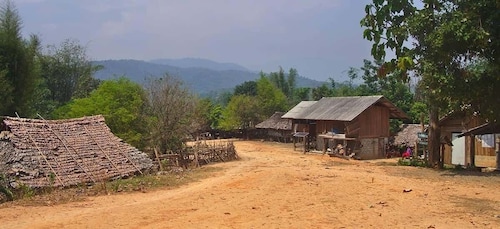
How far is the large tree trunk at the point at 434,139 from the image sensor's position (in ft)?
78.2

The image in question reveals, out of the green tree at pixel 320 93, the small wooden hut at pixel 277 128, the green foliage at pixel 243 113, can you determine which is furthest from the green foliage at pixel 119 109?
the green tree at pixel 320 93

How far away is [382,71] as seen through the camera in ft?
27.7

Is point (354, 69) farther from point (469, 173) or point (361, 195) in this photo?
point (361, 195)

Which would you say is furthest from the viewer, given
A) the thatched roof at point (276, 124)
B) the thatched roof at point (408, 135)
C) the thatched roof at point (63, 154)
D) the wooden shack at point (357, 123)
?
the thatched roof at point (276, 124)

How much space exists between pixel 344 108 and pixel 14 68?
21847mm

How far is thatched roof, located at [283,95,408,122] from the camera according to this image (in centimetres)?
3249

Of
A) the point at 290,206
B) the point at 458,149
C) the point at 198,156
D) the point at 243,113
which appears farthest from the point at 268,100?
the point at 290,206

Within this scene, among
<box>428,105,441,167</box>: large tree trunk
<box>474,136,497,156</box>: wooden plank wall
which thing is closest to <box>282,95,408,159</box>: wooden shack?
<box>428,105,441,167</box>: large tree trunk

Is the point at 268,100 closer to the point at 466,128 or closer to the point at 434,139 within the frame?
the point at 466,128

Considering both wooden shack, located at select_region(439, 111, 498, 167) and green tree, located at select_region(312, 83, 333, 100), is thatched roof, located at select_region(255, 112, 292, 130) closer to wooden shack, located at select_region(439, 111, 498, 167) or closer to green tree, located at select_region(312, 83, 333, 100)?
green tree, located at select_region(312, 83, 333, 100)

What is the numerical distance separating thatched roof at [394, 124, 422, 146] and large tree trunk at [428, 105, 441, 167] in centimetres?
1028

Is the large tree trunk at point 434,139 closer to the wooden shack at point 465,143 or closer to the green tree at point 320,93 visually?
the wooden shack at point 465,143

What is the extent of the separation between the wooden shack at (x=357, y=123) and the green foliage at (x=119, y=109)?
13433 millimetres

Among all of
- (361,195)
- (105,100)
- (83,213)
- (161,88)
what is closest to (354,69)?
(161,88)
